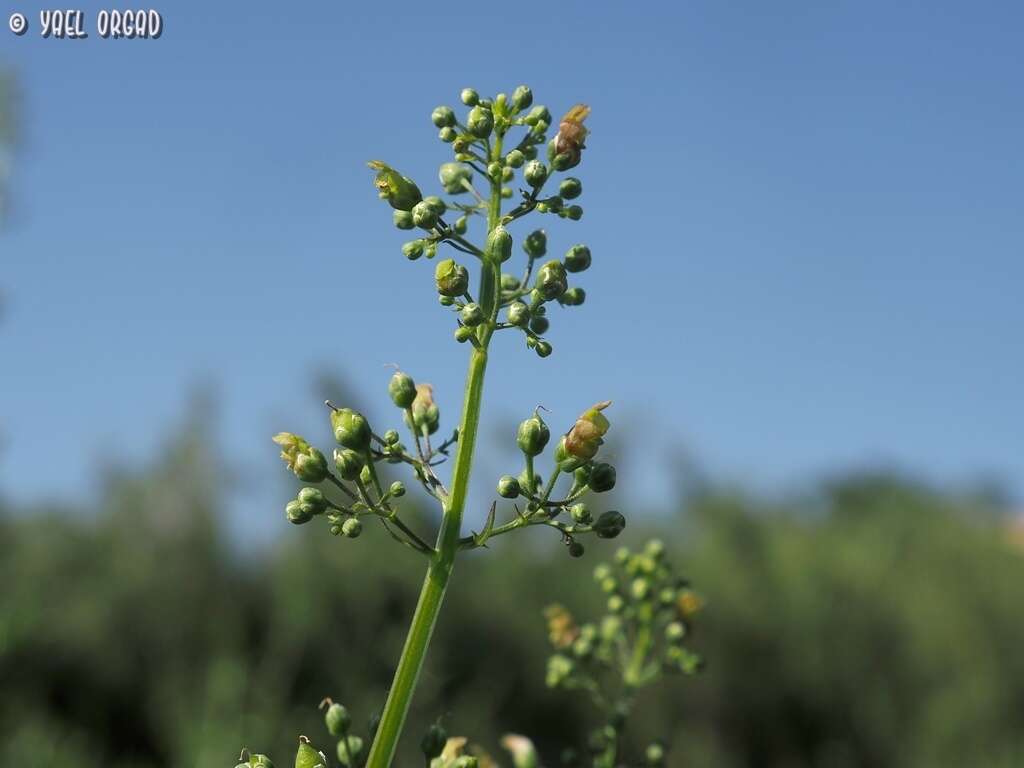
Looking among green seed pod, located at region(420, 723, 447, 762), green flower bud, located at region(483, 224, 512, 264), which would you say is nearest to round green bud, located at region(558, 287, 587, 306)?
green flower bud, located at region(483, 224, 512, 264)

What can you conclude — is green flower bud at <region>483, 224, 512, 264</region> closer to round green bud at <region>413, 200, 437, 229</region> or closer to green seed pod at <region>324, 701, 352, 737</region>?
round green bud at <region>413, 200, 437, 229</region>

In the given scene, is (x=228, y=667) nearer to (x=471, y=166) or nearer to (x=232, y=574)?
(x=232, y=574)

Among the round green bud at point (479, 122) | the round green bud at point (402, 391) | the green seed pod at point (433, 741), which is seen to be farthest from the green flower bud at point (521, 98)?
the green seed pod at point (433, 741)

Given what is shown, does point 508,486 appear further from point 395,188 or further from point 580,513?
point 395,188

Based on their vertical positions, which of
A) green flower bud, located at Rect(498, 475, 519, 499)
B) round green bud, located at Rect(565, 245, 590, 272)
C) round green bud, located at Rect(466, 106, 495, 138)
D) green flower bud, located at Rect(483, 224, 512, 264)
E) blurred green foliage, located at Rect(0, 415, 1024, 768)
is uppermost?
blurred green foliage, located at Rect(0, 415, 1024, 768)

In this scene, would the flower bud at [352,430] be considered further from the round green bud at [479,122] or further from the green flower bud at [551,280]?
the round green bud at [479,122]
